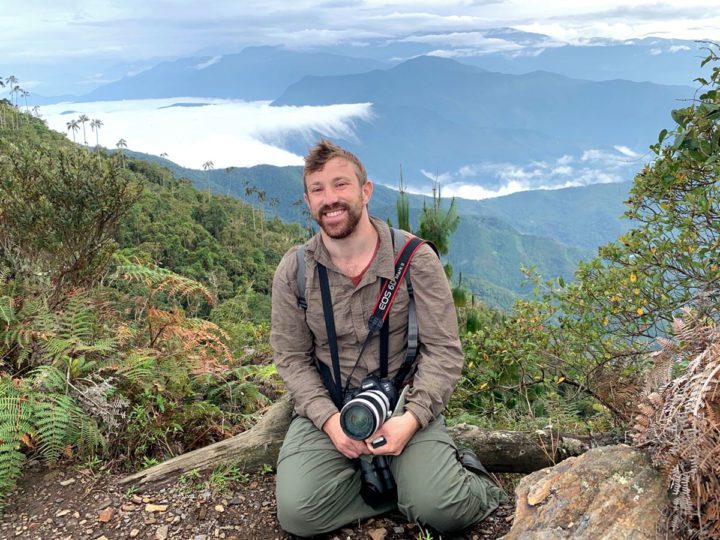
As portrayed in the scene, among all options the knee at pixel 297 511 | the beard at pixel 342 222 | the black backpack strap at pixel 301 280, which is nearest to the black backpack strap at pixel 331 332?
the black backpack strap at pixel 301 280

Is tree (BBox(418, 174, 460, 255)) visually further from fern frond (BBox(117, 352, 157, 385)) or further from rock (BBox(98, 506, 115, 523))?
rock (BBox(98, 506, 115, 523))

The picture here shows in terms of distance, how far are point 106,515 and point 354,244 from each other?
7.38 feet

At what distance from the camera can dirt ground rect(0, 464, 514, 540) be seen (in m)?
3.31

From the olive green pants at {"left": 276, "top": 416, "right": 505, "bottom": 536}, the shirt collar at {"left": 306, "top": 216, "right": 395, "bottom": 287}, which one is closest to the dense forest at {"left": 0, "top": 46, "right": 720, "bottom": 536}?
the olive green pants at {"left": 276, "top": 416, "right": 505, "bottom": 536}

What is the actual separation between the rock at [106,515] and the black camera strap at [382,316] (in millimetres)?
1553

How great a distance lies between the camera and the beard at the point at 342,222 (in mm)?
3537

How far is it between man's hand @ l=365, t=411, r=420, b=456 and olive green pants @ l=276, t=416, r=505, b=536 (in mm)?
132

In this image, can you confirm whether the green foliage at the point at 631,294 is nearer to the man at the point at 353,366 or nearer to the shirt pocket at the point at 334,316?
the man at the point at 353,366

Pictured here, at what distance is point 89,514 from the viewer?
3406 millimetres

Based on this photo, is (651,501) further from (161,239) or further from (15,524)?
(161,239)

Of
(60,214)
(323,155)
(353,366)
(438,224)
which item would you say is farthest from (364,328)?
(438,224)

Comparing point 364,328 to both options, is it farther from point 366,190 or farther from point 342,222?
point 366,190

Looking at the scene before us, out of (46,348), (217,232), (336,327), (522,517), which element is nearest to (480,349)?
(336,327)

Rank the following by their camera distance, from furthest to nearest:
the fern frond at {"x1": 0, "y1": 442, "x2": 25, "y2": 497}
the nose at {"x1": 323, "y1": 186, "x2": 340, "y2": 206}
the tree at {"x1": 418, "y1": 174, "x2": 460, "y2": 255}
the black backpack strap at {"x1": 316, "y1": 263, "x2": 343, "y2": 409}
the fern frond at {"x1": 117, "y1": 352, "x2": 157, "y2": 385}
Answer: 1. the tree at {"x1": 418, "y1": 174, "x2": 460, "y2": 255}
2. the fern frond at {"x1": 117, "y1": 352, "x2": 157, "y2": 385}
3. the black backpack strap at {"x1": 316, "y1": 263, "x2": 343, "y2": 409}
4. the nose at {"x1": 323, "y1": 186, "x2": 340, "y2": 206}
5. the fern frond at {"x1": 0, "y1": 442, "x2": 25, "y2": 497}
